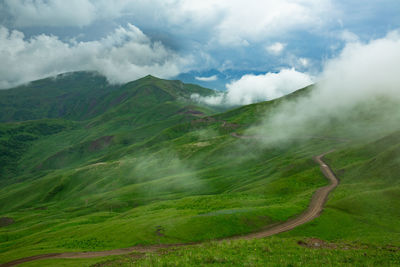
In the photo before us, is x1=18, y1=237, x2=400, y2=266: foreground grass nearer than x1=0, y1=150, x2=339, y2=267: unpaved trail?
Yes

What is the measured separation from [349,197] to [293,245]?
47.1m

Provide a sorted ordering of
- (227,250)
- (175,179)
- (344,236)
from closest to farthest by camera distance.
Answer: (227,250)
(344,236)
(175,179)

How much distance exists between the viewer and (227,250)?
3900 cm

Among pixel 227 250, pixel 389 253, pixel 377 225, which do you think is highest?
pixel 227 250

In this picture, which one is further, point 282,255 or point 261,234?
point 261,234

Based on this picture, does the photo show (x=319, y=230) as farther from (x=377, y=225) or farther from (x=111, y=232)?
(x=111, y=232)

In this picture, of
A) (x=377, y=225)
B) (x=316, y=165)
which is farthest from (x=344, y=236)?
(x=316, y=165)

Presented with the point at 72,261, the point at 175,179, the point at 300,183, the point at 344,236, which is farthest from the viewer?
the point at 175,179

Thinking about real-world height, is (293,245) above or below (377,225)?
above

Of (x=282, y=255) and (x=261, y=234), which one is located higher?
(x=282, y=255)

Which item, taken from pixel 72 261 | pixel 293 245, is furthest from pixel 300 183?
pixel 72 261

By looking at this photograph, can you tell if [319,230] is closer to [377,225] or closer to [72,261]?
[377,225]

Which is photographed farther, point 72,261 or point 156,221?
point 156,221

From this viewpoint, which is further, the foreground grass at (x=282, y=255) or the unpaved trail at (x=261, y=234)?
the unpaved trail at (x=261, y=234)
